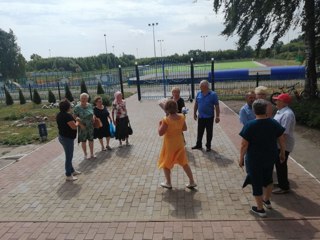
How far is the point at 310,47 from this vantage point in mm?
13195

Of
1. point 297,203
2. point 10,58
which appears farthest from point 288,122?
point 10,58

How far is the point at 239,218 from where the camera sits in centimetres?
455

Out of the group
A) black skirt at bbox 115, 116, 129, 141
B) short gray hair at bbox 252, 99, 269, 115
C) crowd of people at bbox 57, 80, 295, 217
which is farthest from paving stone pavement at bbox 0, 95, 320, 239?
short gray hair at bbox 252, 99, 269, 115

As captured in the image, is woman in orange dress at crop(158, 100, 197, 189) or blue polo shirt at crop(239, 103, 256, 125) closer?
woman in orange dress at crop(158, 100, 197, 189)

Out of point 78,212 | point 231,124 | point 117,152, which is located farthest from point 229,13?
point 78,212

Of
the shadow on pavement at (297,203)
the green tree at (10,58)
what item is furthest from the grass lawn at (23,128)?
the green tree at (10,58)

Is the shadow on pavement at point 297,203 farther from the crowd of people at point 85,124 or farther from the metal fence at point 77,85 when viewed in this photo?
the metal fence at point 77,85

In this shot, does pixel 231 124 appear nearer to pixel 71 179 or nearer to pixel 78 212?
pixel 71 179

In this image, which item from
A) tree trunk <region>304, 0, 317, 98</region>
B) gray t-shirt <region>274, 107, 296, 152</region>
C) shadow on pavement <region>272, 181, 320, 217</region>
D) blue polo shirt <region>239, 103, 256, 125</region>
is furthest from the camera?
tree trunk <region>304, 0, 317, 98</region>

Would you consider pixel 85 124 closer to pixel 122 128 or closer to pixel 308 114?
pixel 122 128

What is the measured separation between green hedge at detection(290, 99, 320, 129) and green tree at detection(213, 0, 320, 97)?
114 inches

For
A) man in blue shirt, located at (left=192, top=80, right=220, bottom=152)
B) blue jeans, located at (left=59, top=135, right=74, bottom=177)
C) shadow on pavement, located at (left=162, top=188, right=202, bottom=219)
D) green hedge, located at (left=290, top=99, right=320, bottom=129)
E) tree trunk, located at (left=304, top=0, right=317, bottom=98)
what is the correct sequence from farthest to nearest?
tree trunk, located at (left=304, top=0, right=317, bottom=98) → green hedge, located at (left=290, top=99, right=320, bottom=129) → man in blue shirt, located at (left=192, top=80, right=220, bottom=152) → blue jeans, located at (left=59, top=135, right=74, bottom=177) → shadow on pavement, located at (left=162, top=188, right=202, bottom=219)

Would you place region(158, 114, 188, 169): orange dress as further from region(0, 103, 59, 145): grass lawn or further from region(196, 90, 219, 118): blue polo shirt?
region(0, 103, 59, 145): grass lawn

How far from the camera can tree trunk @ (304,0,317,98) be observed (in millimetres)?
12422
